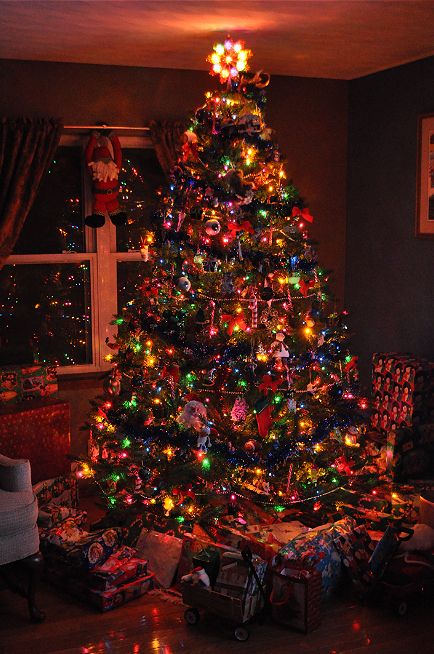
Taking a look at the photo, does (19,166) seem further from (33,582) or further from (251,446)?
(33,582)

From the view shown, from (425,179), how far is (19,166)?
2596 mm

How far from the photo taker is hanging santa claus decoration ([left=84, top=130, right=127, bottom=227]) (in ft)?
17.2

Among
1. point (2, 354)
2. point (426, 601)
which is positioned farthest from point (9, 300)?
point (426, 601)

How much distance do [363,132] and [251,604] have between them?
12.1ft

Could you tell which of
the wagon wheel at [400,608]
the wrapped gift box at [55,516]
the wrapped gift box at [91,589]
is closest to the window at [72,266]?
the wrapped gift box at [55,516]

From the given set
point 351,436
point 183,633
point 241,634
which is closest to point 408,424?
point 351,436

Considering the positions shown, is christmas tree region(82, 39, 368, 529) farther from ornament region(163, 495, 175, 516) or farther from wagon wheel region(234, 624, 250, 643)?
wagon wheel region(234, 624, 250, 643)

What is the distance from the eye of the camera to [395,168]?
5.67 meters

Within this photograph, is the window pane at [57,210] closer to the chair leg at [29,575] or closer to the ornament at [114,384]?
the ornament at [114,384]

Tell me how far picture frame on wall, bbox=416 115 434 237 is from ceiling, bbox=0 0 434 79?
46cm

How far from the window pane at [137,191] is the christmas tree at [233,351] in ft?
3.64

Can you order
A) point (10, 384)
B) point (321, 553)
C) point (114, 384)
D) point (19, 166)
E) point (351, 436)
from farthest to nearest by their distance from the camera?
1. point (19, 166)
2. point (10, 384)
3. point (114, 384)
4. point (351, 436)
5. point (321, 553)

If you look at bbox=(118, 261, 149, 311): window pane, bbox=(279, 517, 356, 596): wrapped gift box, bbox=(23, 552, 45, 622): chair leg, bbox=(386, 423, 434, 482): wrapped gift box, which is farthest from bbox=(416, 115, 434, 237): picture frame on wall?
bbox=(23, 552, 45, 622): chair leg

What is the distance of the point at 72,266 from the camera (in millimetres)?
5492
